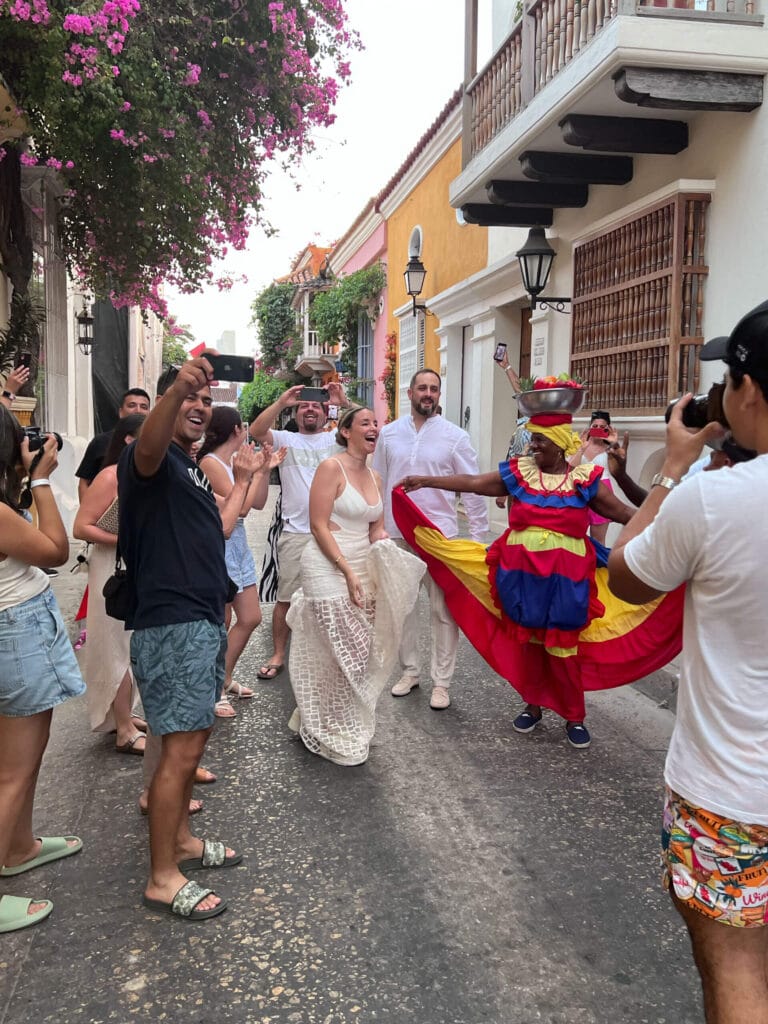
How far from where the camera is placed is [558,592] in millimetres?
4086

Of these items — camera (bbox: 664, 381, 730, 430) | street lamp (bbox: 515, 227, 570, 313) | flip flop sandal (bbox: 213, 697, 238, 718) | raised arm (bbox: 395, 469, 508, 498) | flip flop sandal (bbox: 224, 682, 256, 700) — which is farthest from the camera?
street lamp (bbox: 515, 227, 570, 313)

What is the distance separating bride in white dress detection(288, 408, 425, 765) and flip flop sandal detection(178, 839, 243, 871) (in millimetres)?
974

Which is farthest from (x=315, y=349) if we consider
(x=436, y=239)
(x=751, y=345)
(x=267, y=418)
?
(x=751, y=345)

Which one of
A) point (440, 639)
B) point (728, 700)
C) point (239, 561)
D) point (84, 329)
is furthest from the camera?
point (84, 329)

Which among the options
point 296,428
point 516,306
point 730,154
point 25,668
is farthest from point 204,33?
point 25,668

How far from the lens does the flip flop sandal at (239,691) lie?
4953mm

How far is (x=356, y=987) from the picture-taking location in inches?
93.1

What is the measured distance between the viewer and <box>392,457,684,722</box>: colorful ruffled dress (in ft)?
13.2

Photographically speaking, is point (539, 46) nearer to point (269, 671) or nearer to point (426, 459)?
point (426, 459)

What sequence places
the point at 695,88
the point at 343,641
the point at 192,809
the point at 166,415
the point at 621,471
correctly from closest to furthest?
the point at 166,415 < the point at 621,471 < the point at 192,809 < the point at 343,641 < the point at 695,88

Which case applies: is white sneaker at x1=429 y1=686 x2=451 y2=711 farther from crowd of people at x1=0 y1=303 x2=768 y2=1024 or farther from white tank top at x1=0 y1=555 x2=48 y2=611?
white tank top at x1=0 y1=555 x2=48 y2=611

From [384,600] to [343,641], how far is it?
1.03 feet

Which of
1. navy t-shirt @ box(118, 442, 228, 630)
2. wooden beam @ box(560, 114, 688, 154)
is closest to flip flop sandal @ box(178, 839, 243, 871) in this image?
navy t-shirt @ box(118, 442, 228, 630)

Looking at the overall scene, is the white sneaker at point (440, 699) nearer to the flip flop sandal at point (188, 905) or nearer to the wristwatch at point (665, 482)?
the flip flop sandal at point (188, 905)
